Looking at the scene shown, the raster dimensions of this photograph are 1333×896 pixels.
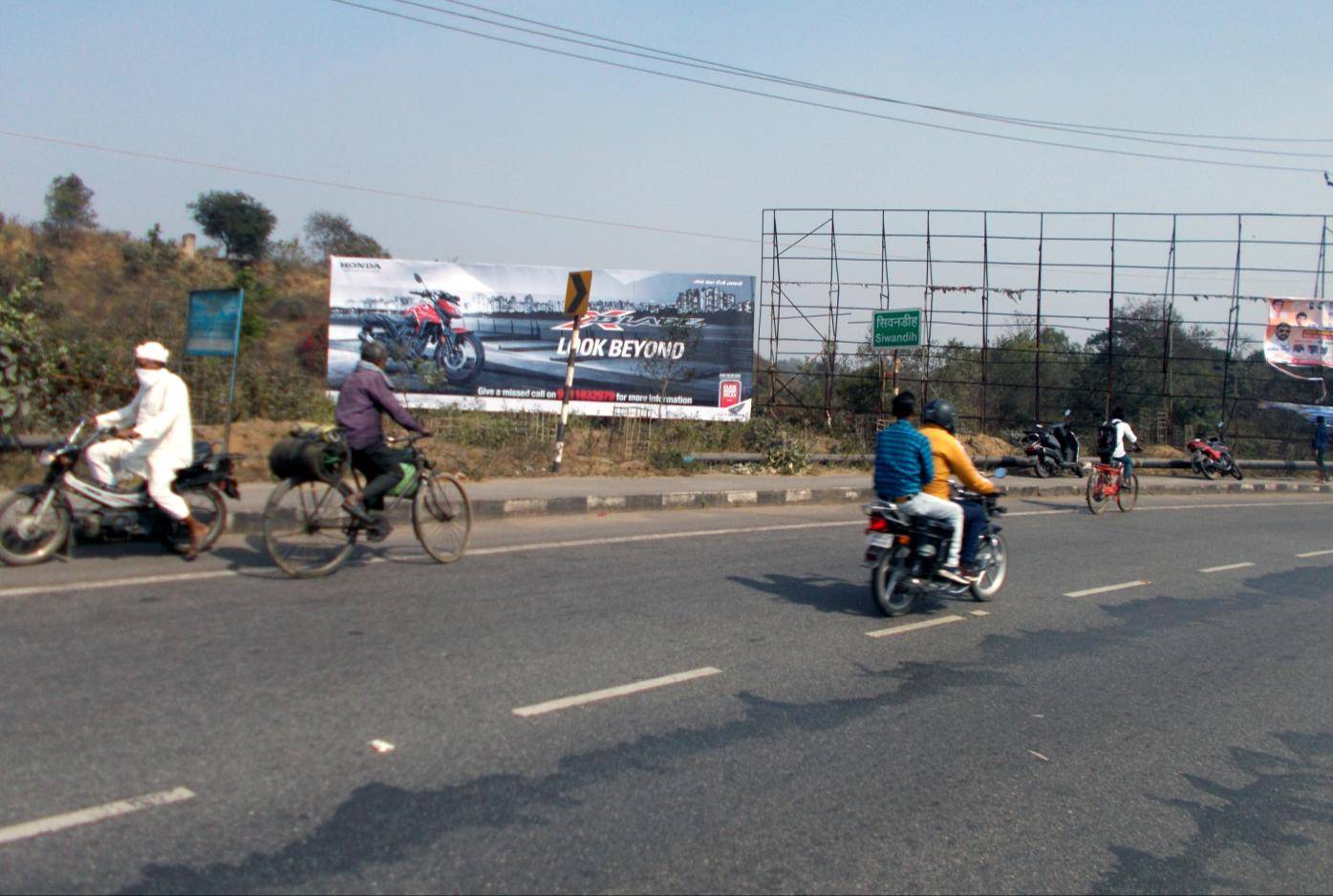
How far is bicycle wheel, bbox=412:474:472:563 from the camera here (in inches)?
356

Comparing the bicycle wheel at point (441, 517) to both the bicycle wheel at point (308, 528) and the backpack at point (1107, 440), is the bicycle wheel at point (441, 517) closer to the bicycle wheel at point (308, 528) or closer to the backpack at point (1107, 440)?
the bicycle wheel at point (308, 528)

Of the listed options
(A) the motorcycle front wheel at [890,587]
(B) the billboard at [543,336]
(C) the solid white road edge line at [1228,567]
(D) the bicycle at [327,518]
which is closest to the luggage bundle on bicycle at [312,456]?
(D) the bicycle at [327,518]

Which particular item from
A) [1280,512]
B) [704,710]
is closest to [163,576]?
[704,710]

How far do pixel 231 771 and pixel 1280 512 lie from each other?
66.8ft

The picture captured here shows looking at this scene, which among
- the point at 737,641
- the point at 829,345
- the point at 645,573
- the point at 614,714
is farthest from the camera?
the point at 829,345

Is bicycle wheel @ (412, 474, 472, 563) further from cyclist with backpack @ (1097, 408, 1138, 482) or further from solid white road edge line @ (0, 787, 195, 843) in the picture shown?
cyclist with backpack @ (1097, 408, 1138, 482)

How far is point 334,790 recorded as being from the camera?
4355 millimetres

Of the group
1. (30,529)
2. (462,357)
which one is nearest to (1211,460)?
(462,357)

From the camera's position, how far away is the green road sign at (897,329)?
24.5 m

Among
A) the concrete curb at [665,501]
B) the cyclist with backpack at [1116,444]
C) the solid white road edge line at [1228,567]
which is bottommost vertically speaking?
the solid white road edge line at [1228,567]

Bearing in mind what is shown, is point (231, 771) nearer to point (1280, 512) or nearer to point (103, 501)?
point (103, 501)

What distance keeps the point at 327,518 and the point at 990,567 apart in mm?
5550

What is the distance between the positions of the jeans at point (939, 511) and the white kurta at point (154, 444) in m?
5.59

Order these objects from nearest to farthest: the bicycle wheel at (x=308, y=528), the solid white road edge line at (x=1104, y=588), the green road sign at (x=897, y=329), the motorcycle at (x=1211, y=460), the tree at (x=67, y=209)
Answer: the bicycle wheel at (x=308, y=528) < the solid white road edge line at (x=1104, y=588) < the green road sign at (x=897, y=329) < the motorcycle at (x=1211, y=460) < the tree at (x=67, y=209)
